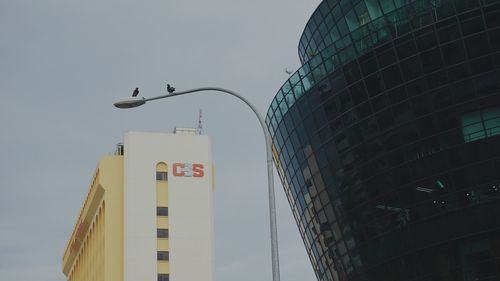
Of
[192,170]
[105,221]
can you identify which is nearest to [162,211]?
[192,170]

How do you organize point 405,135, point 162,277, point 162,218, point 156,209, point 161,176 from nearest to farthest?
point 405,135 < point 162,277 < point 162,218 < point 156,209 < point 161,176

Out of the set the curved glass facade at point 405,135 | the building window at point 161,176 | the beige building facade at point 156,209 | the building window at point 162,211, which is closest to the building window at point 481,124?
the curved glass facade at point 405,135

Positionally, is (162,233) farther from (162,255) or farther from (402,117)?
(402,117)

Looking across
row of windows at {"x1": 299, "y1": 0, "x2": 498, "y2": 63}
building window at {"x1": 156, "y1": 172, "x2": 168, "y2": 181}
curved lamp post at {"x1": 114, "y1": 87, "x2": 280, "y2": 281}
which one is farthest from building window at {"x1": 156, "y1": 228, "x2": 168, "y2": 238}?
curved lamp post at {"x1": 114, "y1": 87, "x2": 280, "y2": 281}

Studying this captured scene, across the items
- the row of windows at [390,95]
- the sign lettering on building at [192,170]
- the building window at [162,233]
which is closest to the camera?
the row of windows at [390,95]

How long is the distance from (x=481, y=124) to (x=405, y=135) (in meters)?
4.64

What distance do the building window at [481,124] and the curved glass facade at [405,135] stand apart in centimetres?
6

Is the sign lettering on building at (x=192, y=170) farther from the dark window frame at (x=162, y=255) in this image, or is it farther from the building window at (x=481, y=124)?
the building window at (x=481, y=124)

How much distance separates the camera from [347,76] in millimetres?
52031

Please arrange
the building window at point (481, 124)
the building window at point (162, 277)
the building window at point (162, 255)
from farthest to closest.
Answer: the building window at point (162, 255), the building window at point (162, 277), the building window at point (481, 124)

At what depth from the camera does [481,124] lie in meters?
46.8

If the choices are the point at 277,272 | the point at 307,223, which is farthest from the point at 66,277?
the point at 277,272

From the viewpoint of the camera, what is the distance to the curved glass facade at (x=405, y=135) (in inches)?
1848

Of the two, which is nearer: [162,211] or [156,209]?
[156,209]
